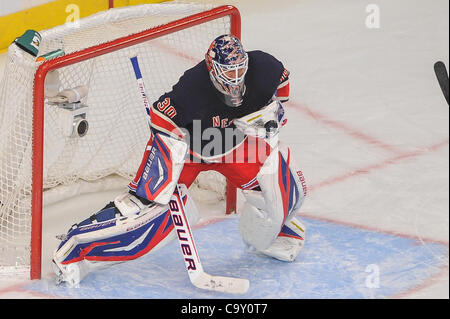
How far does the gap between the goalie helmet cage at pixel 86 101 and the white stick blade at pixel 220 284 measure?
618 millimetres

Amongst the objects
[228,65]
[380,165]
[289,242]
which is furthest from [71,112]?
[380,165]

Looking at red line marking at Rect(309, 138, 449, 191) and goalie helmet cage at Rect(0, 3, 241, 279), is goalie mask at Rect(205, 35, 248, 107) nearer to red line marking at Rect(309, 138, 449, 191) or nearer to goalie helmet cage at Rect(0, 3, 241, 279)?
goalie helmet cage at Rect(0, 3, 241, 279)

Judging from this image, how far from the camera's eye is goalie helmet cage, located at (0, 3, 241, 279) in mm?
4215

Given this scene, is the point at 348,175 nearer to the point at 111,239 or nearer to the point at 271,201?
the point at 271,201

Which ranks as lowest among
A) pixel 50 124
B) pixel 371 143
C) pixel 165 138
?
pixel 371 143

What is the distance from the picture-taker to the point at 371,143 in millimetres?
5621

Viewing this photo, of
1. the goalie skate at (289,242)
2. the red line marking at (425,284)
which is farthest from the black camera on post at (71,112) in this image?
the red line marking at (425,284)

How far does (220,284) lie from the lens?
418cm

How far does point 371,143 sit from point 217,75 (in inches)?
69.1

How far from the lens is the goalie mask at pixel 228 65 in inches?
158

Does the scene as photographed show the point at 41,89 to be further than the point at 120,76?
No

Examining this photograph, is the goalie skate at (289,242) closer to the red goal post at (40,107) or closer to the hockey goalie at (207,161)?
the hockey goalie at (207,161)
